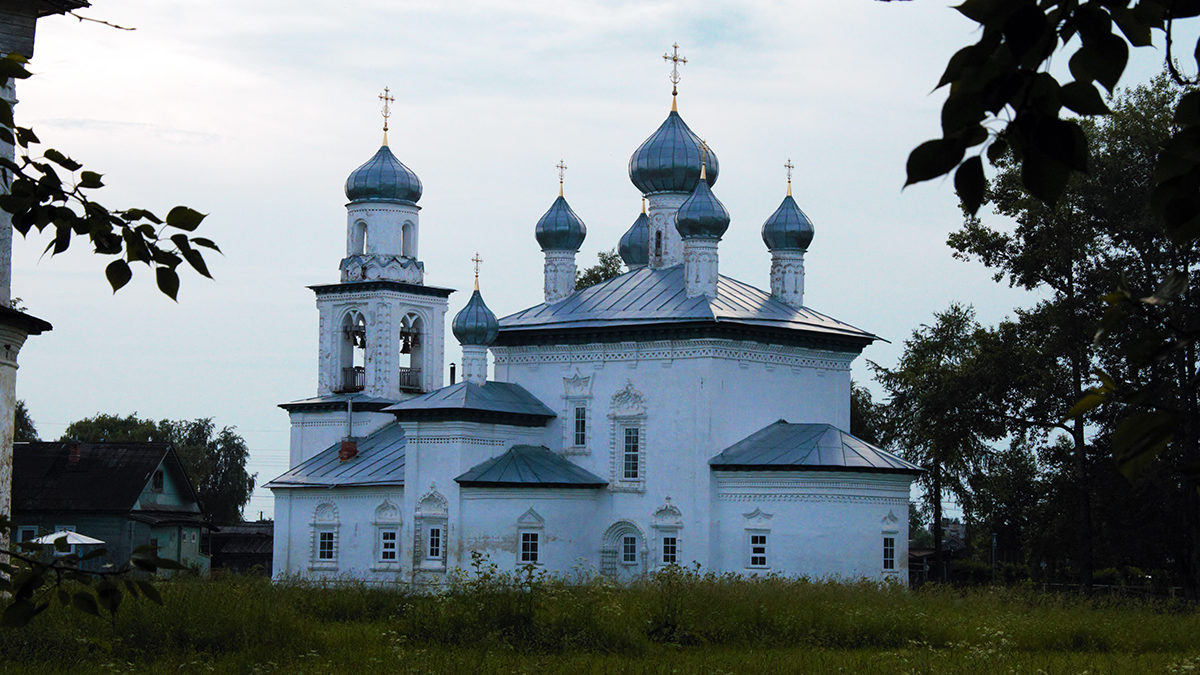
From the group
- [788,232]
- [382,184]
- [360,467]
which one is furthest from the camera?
[382,184]

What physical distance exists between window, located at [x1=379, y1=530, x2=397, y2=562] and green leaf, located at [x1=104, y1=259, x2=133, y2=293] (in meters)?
29.9

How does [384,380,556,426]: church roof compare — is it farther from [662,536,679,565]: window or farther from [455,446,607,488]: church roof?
[662,536,679,565]: window

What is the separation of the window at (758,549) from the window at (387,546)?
25.5 ft

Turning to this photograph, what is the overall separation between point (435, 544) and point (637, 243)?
32.5ft

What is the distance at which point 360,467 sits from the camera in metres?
36.2

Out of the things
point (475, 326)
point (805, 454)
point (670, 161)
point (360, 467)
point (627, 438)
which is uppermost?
point (670, 161)

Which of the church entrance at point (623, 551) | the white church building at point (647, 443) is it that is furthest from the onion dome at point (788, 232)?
the church entrance at point (623, 551)

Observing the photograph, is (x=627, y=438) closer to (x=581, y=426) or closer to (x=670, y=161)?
(x=581, y=426)

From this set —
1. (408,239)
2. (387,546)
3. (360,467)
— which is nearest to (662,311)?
(387,546)

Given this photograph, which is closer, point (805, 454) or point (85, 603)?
point (85, 603)

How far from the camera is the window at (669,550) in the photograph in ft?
102

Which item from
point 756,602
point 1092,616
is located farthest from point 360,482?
point 1092,616

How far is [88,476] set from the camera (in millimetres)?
43156

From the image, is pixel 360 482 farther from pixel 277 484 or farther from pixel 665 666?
pixel 665 666
